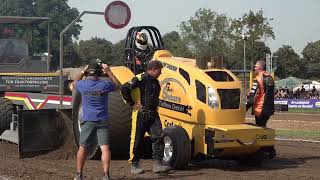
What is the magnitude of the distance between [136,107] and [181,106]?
2.43 ft

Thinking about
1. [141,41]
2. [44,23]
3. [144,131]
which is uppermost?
[44,23]

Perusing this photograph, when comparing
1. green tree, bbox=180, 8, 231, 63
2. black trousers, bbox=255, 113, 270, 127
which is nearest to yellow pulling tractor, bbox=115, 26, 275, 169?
black trousers, bbox=255, 113, 270, 127

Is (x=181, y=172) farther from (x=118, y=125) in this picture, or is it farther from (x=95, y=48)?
(x=95, y=48)

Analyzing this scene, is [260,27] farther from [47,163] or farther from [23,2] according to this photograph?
[47,163]

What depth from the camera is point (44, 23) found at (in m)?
15.1

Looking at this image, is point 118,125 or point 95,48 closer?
point 118,125

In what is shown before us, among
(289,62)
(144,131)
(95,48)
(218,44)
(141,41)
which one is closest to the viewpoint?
(144,131)

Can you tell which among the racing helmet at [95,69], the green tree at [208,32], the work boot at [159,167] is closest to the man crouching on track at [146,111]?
the work boot at [159,167]

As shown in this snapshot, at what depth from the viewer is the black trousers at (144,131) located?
8328mm

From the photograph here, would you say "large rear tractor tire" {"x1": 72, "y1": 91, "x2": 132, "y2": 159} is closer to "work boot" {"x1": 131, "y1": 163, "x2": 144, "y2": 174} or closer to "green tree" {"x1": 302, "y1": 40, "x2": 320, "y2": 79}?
"work boot" {"x1": 131, "y1": 163, "x2": 144, "y2": 174}

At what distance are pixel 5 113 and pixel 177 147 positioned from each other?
19.9 feet

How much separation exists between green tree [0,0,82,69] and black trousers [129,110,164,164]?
7594 millimetres

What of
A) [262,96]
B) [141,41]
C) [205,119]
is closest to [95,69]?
[205,119]

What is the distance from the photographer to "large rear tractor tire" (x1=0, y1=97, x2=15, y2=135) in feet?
42.5
